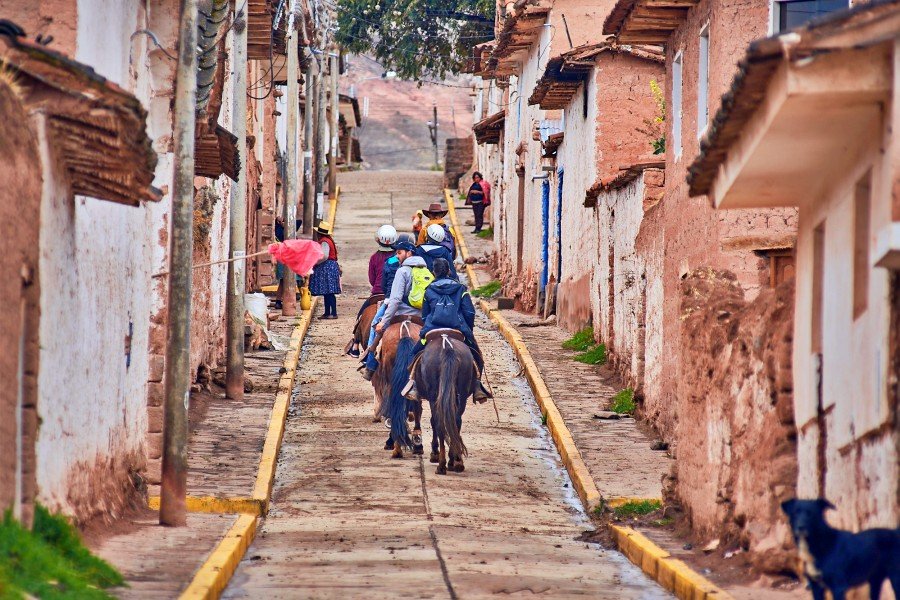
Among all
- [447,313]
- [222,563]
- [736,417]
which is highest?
[447,313]

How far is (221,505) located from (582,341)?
37.6 ft

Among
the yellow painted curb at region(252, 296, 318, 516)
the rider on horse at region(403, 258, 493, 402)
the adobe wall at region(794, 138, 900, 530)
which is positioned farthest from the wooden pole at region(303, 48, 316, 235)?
the adobe wall at region(794, 138, 900, 530)

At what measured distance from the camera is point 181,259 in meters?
13.4

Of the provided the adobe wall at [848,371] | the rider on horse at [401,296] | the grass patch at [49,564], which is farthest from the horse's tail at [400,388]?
the grass patch at [49,564]

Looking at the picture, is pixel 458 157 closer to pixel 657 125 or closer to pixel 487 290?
pixel 487 290

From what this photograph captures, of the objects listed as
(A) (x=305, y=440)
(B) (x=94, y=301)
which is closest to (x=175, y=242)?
(B) (x=94, y=301)

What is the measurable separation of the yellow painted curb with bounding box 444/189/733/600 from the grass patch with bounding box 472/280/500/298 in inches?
328

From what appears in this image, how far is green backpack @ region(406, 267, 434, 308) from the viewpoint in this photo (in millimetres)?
17719

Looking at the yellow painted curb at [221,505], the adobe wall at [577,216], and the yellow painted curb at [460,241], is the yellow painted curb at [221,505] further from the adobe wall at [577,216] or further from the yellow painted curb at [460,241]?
the yellow painted curb at [460,241]

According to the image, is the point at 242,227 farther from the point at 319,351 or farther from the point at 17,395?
the point at 17,395

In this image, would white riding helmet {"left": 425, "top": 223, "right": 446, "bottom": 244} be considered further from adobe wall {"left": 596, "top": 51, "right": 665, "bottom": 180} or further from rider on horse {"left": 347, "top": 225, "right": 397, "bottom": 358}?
adobe wall {"left": 596, "top": 51, "right": 665, "bottom": 180}

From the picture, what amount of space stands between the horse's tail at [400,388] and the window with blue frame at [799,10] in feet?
16.9

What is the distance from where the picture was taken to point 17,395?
30.9ft

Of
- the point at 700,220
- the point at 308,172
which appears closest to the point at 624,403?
the point at 700,220
